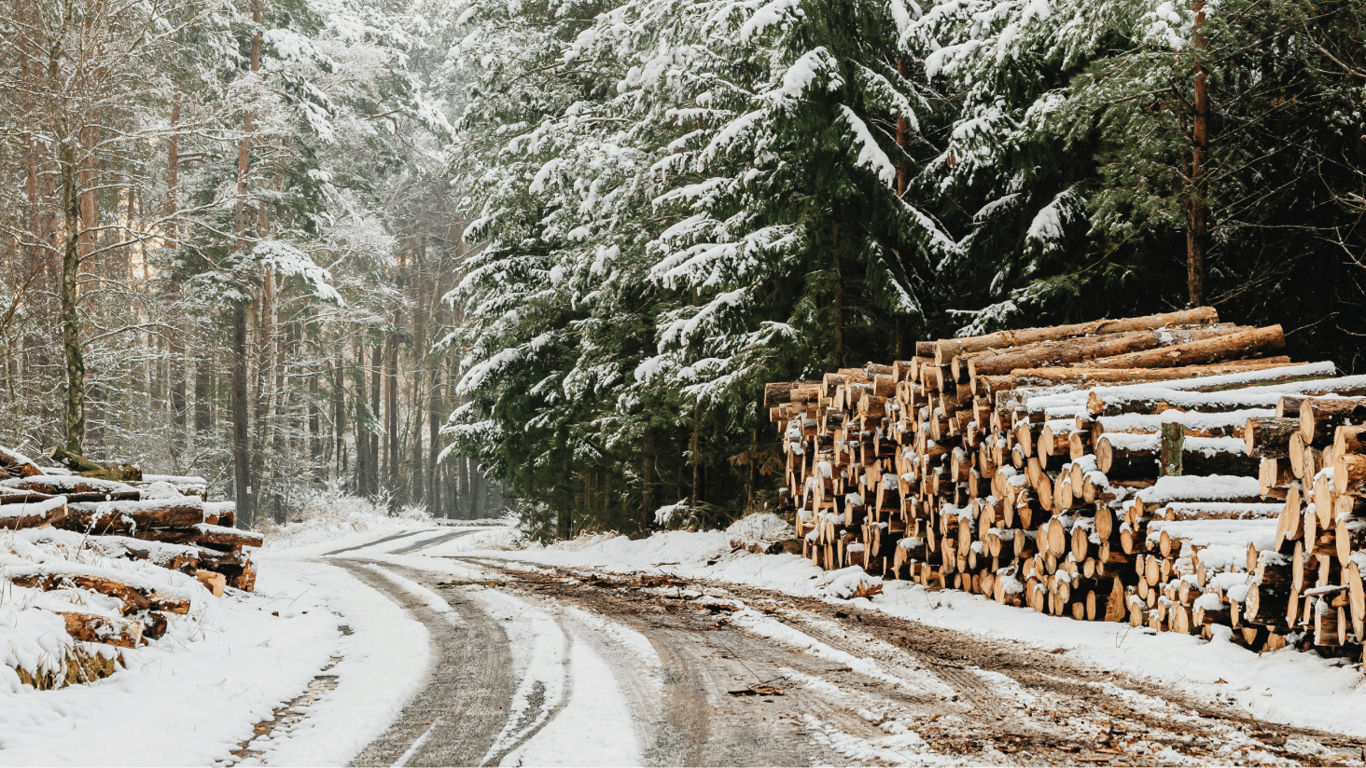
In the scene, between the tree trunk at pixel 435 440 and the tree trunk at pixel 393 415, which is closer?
the tree trunk at pixel 393 415

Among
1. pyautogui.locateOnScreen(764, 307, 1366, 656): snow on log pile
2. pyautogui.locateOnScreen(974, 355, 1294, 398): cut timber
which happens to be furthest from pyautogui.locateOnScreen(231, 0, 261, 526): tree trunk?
pyautogui.locateOnScreen(974, 355, 1294, 398): cut timber

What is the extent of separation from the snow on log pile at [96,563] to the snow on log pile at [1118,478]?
21.8 feet

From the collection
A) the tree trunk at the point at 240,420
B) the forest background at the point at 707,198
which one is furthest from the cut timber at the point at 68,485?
the tree trunk at the point at 240,420

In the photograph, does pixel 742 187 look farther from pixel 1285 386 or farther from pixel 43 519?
pixel 43 519

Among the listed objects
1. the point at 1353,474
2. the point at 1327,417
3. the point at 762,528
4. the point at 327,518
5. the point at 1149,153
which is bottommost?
the point at 327,518

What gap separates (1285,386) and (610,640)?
5.42 meters

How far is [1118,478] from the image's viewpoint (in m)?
6.94

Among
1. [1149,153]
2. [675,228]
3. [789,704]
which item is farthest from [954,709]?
[675,228]

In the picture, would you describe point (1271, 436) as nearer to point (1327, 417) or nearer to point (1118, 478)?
point (1327, 417)

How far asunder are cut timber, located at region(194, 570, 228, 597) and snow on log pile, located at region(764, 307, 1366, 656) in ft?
21.2

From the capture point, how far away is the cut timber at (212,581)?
8.37 meters

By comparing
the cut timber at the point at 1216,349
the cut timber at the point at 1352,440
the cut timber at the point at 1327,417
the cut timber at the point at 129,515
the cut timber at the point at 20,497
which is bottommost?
the cut timber at the point at 129,515

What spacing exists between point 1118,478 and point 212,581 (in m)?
7.96

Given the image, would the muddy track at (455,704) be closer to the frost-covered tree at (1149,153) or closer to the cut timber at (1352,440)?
the cut timber at (1352,440)
